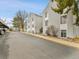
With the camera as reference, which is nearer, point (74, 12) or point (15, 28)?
point (74, 12)

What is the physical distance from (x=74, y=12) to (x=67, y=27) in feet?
29.1

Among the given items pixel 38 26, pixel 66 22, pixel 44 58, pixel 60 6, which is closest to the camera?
pixel 44 58

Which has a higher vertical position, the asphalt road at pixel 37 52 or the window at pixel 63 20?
the window at pixel 63 20

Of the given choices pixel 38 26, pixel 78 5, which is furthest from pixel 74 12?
pixel 38 26

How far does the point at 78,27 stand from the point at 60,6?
8.87 metres

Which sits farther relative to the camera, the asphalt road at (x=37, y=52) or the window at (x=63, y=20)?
the window at (x=63, y=20)

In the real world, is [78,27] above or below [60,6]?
below

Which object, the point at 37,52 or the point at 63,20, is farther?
the point at 63,20

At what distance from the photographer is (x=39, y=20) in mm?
101312

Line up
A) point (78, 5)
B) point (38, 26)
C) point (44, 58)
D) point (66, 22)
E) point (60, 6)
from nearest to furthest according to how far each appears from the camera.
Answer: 1. point (44, 58)
2. point (60, 6)
3. point (78, 5)
4. point (66, 22)
5. point (38, 26)

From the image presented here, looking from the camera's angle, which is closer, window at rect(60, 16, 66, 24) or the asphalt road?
the asphalt road

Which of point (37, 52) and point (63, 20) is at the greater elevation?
point (63, 20)

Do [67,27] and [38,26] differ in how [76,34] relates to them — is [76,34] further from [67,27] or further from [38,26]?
[38,26]

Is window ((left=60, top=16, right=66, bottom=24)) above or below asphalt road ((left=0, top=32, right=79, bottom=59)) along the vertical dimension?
above
